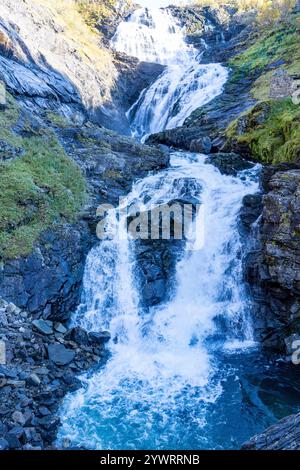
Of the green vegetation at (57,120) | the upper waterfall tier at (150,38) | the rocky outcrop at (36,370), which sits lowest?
the rocky outcrop at (36,370)

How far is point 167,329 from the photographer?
16.2 m

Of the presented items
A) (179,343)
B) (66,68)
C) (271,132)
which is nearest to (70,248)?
(179,343)

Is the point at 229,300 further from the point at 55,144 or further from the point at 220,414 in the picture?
the point at 55,144

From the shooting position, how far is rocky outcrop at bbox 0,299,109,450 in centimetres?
1072

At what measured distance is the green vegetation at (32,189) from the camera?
1672cm

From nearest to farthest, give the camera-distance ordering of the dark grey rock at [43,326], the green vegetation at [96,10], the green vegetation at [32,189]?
the dark grey rock at [43,326] → the green vegetation at [32,189] → the green vegetation at [96,10]

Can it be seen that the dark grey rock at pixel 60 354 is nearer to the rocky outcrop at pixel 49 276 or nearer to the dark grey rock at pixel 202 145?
the rocky outcrop at pixel 49 276

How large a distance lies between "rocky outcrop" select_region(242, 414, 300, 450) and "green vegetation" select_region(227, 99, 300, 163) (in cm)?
1487

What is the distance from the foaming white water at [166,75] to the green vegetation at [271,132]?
11872 millimetres

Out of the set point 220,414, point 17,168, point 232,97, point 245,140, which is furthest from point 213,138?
point 220,414

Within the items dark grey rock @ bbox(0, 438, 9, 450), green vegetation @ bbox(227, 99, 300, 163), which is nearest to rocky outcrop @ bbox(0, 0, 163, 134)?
green vegetation @ bbox(227, 99, 300, 163)

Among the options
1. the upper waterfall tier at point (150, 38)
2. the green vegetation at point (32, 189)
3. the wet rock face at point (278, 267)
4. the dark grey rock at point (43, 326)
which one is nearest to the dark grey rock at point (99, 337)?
the dark grey rock at point (43, 326)

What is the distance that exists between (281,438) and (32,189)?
14717 millimetres

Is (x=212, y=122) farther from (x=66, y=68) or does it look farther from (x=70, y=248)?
(x=70, y=248)
